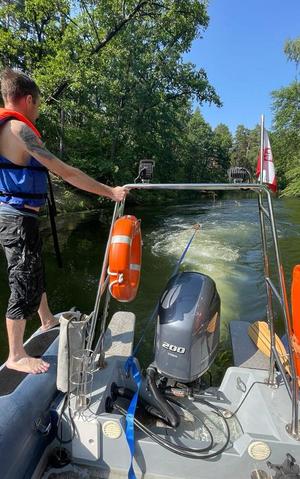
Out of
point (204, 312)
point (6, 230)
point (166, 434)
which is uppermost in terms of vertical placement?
point (6, 230)

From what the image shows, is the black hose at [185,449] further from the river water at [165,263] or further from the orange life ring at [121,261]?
the river water at [165,263]

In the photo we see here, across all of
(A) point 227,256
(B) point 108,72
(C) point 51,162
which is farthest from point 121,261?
(B) point 108,72

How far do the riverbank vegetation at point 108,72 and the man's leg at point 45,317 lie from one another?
39.3 feet

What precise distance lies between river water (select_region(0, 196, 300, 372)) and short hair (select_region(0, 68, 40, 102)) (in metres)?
3.07

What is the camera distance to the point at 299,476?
1.68 meters

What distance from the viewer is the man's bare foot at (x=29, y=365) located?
2.22 meters

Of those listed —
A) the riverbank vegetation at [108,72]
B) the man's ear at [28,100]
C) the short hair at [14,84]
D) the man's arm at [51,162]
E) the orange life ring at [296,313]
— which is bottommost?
the orange life ring at [296,313]

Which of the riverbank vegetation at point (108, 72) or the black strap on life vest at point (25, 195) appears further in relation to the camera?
the riverbank vegetation at point (108, 72)

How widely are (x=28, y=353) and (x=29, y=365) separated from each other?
9.6 inches

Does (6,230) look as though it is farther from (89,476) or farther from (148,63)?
(148,63)

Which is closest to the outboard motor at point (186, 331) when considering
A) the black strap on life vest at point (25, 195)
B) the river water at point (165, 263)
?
the black strap on life vest at point (25, 195)

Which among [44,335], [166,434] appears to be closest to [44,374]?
[44,335]

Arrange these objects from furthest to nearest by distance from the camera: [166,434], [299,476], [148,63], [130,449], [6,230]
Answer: [148,63]
[6,230]
[166,434]
[130,449]
[299,476]

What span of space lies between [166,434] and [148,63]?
58.7 feet
